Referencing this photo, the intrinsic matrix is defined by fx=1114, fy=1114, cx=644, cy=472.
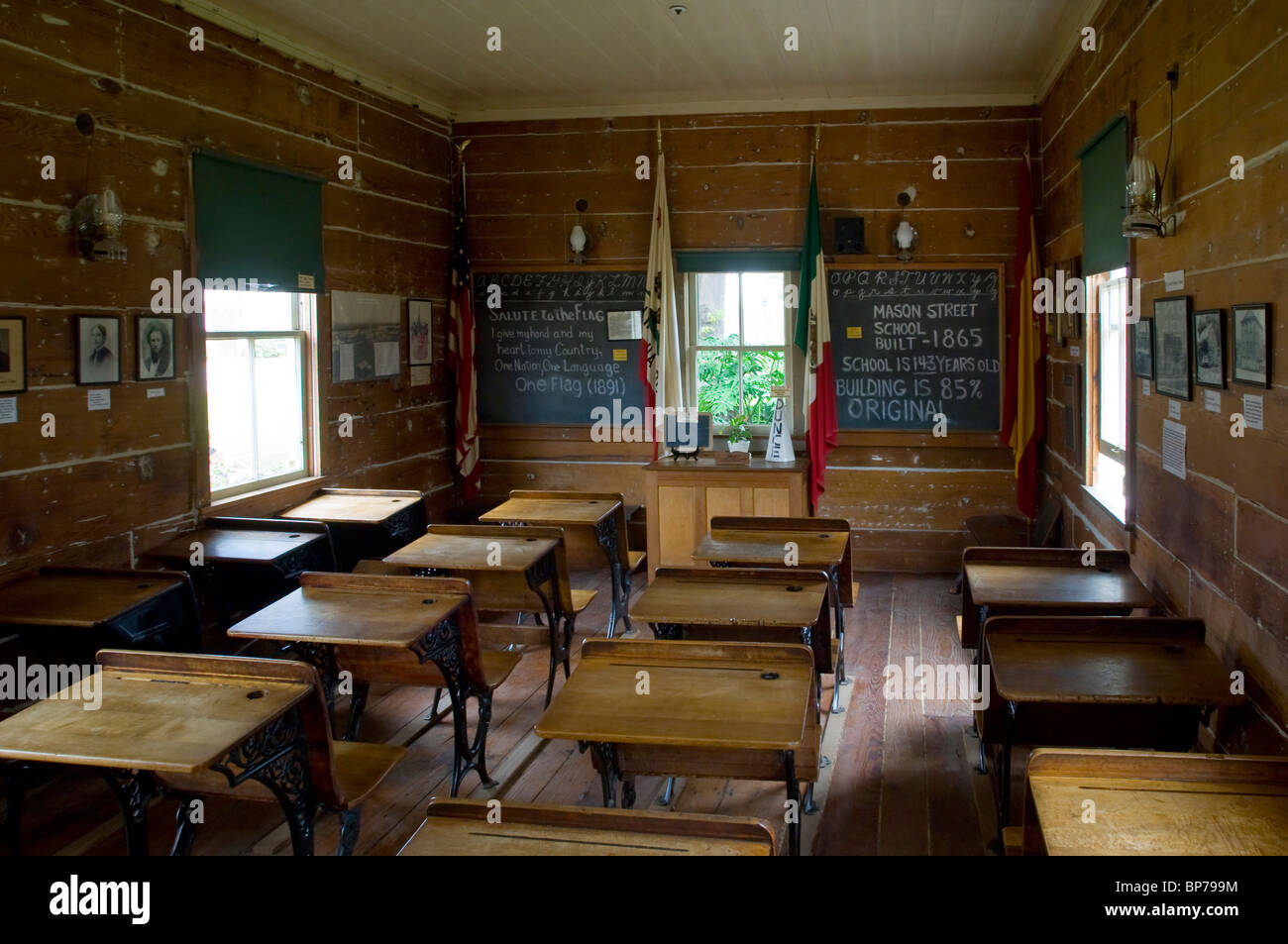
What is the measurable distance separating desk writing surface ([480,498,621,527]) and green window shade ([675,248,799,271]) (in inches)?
86.9

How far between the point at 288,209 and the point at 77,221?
1328 millimetres

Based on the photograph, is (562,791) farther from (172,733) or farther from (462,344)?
(462,344)

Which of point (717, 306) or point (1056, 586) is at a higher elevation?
→ point (717, 306)

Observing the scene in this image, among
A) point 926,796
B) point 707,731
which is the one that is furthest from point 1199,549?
point 707,731

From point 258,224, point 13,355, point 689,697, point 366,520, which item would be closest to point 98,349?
point 13,355

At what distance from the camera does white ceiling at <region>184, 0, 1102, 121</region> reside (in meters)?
4.94

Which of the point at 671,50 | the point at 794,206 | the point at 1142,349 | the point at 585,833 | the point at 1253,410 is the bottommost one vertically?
the point at 585,833

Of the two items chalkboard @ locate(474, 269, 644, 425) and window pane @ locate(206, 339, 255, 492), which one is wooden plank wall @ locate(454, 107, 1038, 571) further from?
window pane @ locate(206, 339, 255, 492)

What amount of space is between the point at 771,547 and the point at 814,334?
8.71 ft

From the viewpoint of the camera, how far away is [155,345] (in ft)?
14.3

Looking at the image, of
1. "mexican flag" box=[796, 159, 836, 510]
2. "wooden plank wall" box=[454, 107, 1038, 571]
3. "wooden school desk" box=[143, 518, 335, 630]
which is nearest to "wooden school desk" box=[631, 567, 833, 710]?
"wooden school desk" box=[143, 518, 335, 630]

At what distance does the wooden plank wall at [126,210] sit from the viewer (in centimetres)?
377

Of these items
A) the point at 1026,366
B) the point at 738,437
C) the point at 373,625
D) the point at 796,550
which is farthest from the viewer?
the point at 738,437
